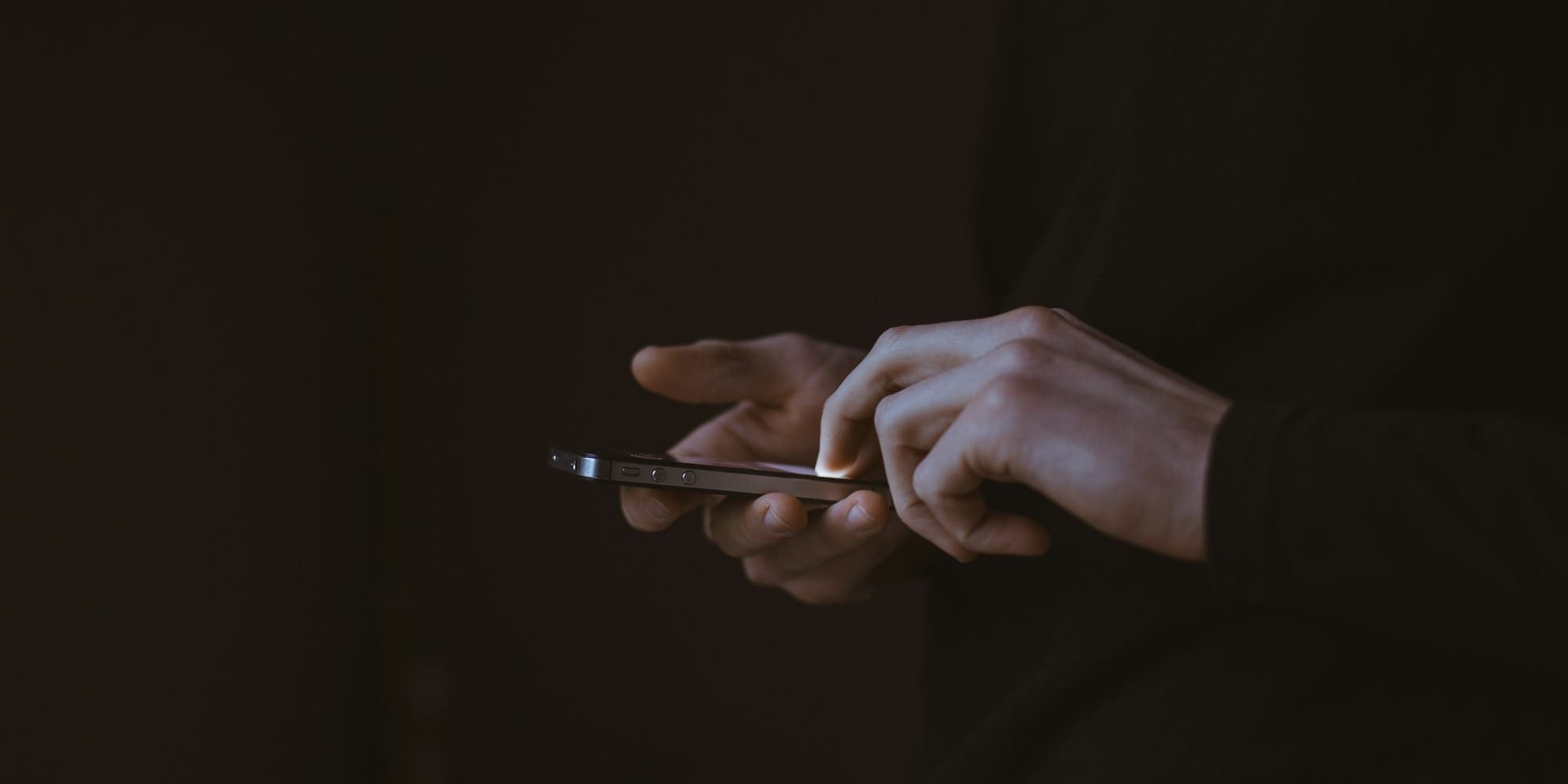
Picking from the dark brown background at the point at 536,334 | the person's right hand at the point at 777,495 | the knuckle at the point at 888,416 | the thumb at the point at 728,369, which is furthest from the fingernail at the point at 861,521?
the dark brown background at the point at 536,334

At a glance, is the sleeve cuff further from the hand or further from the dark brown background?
the dark brown background

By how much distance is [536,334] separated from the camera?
203 centimetres

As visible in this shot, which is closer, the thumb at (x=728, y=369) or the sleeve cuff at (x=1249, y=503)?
the sleeve cuff at (x=1249, y=503)

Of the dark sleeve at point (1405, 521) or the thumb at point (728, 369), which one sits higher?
the dark sleeve at point (1405, 521)

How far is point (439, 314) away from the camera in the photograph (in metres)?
2.05

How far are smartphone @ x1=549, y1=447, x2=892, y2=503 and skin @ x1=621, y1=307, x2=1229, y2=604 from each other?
0.01m

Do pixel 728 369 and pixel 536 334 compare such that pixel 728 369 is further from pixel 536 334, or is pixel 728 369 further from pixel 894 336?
pixel 536 334

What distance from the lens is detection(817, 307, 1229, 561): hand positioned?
0.50 metres

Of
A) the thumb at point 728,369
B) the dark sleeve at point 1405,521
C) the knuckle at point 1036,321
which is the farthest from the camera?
the thumb at point 728,369

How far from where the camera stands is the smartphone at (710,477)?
74cm

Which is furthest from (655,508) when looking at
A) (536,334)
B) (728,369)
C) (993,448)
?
(536,334)

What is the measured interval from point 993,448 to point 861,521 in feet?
0.69

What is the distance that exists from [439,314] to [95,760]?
3.38ft

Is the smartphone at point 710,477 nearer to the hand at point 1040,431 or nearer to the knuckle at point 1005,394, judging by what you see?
the hand at point 1040,431
